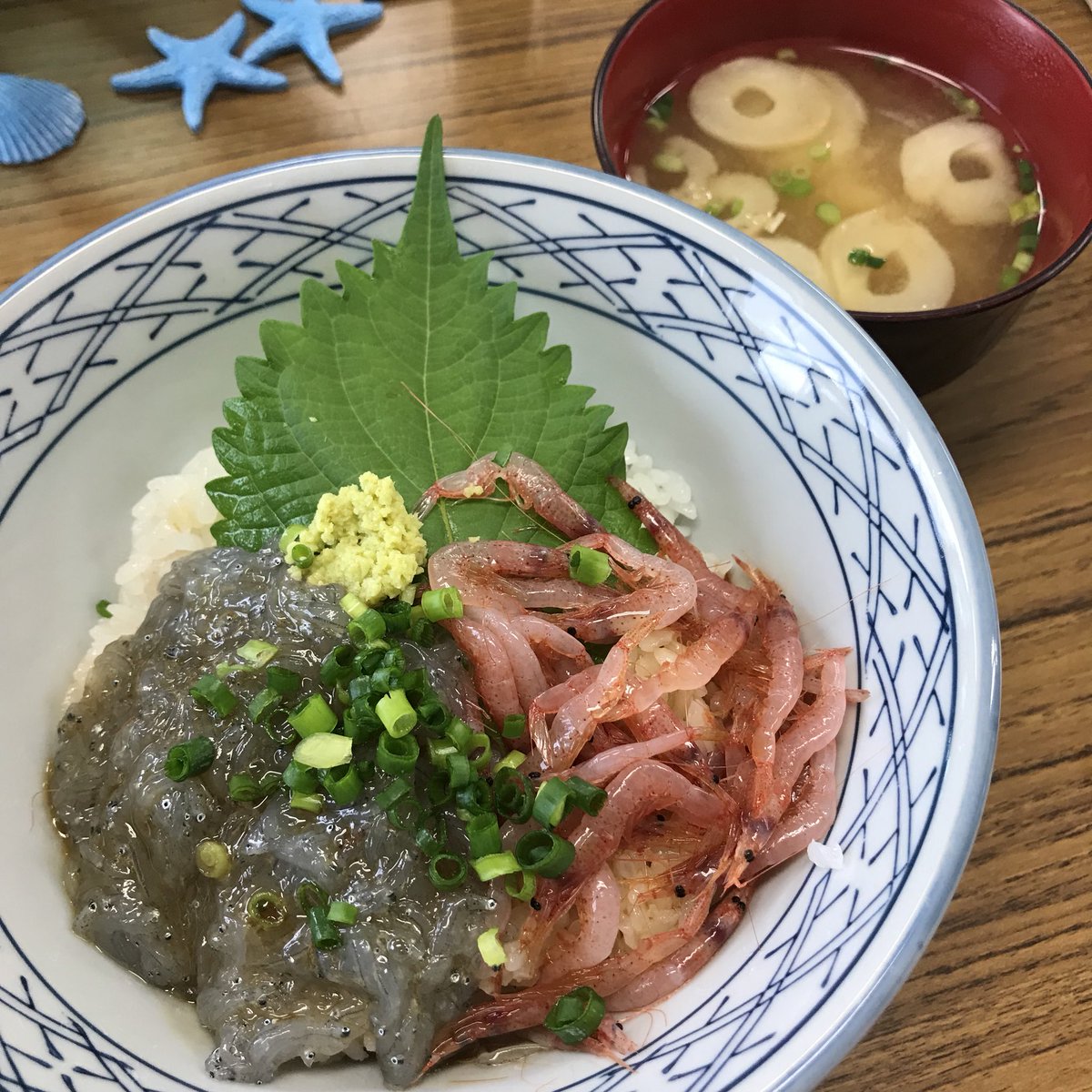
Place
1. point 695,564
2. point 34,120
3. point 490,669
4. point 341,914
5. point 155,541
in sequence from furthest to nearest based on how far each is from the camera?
point 34,120 → point 155,541 → point 695,564 → point 490,669 → point 341,914

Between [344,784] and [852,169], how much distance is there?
2.33 metres

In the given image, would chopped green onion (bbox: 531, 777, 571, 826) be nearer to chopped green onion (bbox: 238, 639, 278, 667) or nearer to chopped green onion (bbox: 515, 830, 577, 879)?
chopped green onion (bbox: 515, 830, 577, 879)

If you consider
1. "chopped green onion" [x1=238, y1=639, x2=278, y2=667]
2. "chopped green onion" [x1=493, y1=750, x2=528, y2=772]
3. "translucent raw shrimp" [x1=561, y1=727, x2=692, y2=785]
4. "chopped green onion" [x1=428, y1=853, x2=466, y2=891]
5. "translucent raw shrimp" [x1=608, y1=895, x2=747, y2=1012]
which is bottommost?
"translucent raw shrimp" [x1=608, y1=895, x2=747, y2=1012]

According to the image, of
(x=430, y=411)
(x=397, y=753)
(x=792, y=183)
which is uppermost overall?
(x=792, y=183)

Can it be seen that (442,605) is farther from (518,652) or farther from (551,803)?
(551,803)

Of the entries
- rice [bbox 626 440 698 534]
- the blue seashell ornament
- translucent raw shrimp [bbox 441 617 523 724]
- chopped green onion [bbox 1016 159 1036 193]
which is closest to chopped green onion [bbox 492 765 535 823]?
translucent raw shrimp [bbox 441 617 523 724]

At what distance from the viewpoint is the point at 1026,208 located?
2.63 metres

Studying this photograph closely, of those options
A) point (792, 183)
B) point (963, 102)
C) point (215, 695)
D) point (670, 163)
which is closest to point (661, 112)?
point (670, 163)

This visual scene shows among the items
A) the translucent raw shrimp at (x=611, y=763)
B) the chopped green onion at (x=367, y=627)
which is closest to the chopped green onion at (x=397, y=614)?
the chopped green onion at (x=367, y=627)

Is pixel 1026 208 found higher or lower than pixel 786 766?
higher

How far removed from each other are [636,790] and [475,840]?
29cm

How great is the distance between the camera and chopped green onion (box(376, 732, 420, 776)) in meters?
1.53

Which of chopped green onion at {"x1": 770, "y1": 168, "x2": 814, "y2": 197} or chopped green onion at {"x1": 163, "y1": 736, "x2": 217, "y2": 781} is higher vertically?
chopped green onion at {"x1": 770, "y1": 168, "x2": 814, "y2": 197}

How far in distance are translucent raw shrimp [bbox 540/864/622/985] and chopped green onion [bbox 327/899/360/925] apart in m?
0.35
